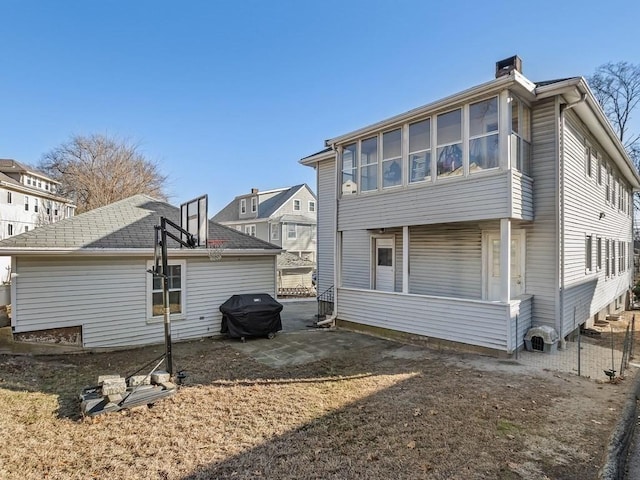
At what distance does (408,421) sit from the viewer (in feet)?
14.4

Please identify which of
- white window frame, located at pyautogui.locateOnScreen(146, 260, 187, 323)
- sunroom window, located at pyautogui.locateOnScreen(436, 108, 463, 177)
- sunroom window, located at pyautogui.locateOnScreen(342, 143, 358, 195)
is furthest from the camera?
sunroom window, located at pyautogui.locateOnScreen(342, 143, 358, 195)

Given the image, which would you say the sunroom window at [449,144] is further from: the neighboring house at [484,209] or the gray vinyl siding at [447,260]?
the gray vinyl siding at [447,260]

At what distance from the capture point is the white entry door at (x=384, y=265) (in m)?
11.2

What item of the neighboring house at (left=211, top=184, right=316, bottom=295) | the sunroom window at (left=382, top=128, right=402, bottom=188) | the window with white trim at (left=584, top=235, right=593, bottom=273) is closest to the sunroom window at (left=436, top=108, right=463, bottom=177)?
the sunroom window at (left=382, top=128, right=402, bottom=188)

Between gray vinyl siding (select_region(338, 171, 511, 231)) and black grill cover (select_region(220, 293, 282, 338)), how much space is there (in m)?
3.33

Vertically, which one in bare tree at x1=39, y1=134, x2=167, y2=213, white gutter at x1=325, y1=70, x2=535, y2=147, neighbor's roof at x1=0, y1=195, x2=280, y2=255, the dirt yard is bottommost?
the dirt yard

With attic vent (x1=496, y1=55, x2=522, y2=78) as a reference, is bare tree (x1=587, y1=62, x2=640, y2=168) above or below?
above

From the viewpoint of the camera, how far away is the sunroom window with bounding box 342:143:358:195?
34.0 ft

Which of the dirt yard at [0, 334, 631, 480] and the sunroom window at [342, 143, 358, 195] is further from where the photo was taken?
the sunroom window at [342, 143, 358, 195]

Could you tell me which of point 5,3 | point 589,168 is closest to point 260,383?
point 589,168

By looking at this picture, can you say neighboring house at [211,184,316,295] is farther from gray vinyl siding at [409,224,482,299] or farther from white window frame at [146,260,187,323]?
white window frame at [146,260,187,323]

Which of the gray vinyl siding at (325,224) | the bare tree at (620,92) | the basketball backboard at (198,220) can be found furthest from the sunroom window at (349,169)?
the bare tree at (620,92)

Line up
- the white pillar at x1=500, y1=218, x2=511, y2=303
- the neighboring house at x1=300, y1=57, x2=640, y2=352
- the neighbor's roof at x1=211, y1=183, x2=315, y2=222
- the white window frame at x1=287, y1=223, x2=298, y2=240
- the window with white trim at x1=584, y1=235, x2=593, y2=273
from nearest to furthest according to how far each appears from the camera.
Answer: the white pillar at x1=500, y1=218, x2=511, y2=303 → the neighboring house at x1=300, y1=57, x2=640, y2=352 → the window with white trim at x1=584, y1=235, x2=593, y2=273 → the white window frame at x1=287, y1=223, x2=298, y2=240 → the neighbor's roof at x1=211, y1=183, x2=315, y2=222

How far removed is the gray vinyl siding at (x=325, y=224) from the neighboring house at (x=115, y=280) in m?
3.27
